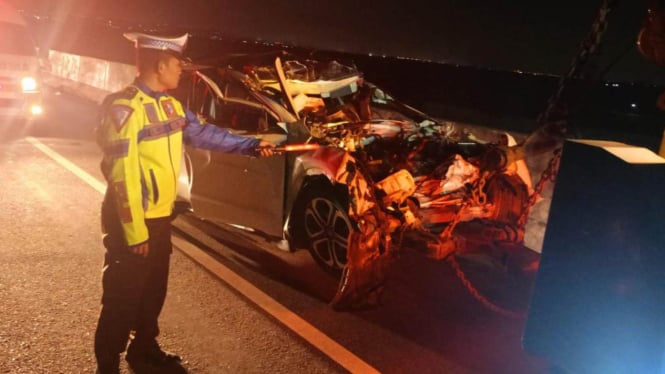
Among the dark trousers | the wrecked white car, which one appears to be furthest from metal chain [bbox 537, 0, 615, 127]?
the dark trousers

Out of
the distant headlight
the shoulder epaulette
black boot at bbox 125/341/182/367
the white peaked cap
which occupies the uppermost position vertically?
the white peaked cap

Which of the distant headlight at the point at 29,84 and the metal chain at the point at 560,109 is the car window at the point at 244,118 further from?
the distant headlight at the point at 29,84

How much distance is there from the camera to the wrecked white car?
189 inches

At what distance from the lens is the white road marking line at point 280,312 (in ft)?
12.8

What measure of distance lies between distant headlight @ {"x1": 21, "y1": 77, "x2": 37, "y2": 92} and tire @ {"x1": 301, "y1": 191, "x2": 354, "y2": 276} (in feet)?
25.9

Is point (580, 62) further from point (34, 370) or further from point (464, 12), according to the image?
point (464, 12)

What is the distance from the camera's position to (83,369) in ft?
11.7

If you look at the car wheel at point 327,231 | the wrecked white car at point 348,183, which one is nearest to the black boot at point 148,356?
the wrecked white car at point 348,183

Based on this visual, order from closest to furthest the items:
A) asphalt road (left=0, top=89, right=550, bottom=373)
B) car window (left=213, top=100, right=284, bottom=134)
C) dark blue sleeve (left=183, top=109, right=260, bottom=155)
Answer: dark blue sleeve (left=183, top=109, right=260, bottom=155) → asphalt road (left=0, top=89, right=550, bottom=373) → car window (left=213, top=100, right=284, bottom=134)

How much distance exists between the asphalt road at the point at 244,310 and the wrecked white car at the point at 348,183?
325 millimetres

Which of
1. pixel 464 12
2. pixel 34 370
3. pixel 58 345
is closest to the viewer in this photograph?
pixel 34 370

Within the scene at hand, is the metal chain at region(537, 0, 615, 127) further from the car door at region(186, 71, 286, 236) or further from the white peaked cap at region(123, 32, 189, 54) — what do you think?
the white peaked cap at region(123, 32, 189, 54)

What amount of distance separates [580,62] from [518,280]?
2160 millimetres

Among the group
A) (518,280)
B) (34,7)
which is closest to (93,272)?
(518,280)
